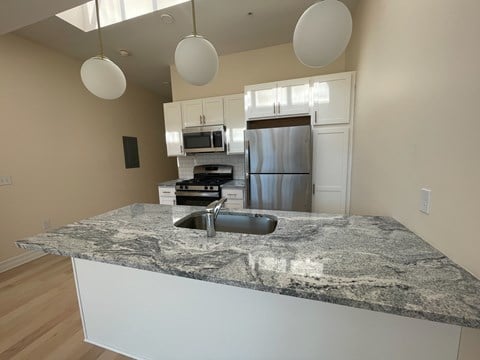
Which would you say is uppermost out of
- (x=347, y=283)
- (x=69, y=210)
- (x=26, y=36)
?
(x=26, y=36)

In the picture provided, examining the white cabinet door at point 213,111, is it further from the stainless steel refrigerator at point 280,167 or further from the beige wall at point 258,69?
the stainless steel refrigerator at point 280,167

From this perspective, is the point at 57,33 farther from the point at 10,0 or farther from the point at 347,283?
the point at 347,283

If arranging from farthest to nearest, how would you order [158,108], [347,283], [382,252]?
Result: [158,108] < [382,252] < [347,283]

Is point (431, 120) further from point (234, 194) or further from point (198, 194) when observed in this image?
point (198, 194)

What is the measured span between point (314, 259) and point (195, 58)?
1.25 metres

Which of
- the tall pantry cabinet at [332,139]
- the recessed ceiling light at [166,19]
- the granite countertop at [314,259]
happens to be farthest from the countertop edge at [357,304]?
the recessed ceiling light at [166,19]

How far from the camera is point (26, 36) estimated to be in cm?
260

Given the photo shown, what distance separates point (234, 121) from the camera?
10.5 ft

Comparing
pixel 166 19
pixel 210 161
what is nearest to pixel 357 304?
pixel 166 19

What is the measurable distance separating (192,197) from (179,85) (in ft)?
6.63

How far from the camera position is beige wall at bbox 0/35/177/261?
2543 millimetres

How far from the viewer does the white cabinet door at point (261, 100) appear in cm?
271

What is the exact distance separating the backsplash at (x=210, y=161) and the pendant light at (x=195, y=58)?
2296 mm

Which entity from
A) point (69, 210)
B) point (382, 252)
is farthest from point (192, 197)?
point (382, 252)
